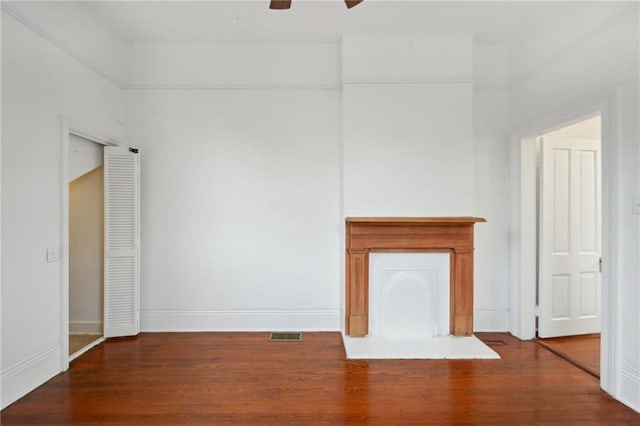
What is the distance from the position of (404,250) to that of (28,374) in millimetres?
3256

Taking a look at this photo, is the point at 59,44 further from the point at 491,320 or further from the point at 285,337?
the point at 491,320

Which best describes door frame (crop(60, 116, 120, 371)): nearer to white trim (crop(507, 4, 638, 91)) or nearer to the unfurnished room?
the unfurnished room

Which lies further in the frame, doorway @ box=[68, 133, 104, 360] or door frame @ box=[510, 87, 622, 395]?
doorway @ box=[68, 133, 104, 360]

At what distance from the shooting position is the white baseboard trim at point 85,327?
3598mm

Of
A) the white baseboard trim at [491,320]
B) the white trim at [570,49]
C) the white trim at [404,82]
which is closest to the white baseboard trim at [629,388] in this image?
the white baseboard trim at [491,320]

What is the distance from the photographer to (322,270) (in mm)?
3783

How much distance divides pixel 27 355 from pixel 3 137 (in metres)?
1.55

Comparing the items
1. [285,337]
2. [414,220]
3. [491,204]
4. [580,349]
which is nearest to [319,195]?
[414,220]

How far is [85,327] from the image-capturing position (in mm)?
3607

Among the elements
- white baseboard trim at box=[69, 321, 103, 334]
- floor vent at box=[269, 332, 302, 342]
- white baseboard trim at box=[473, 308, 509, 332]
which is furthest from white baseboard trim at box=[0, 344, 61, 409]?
white baseboard trim at box=[473, 308, 509, 332]

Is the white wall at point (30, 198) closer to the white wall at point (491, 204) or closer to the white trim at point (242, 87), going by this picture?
the white trim at point (242, 87)

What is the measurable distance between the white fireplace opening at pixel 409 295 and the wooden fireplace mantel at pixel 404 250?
75 millimetres

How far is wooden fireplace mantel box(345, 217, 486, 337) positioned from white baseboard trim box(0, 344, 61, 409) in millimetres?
2529

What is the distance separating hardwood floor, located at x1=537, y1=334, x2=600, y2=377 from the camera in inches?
114
